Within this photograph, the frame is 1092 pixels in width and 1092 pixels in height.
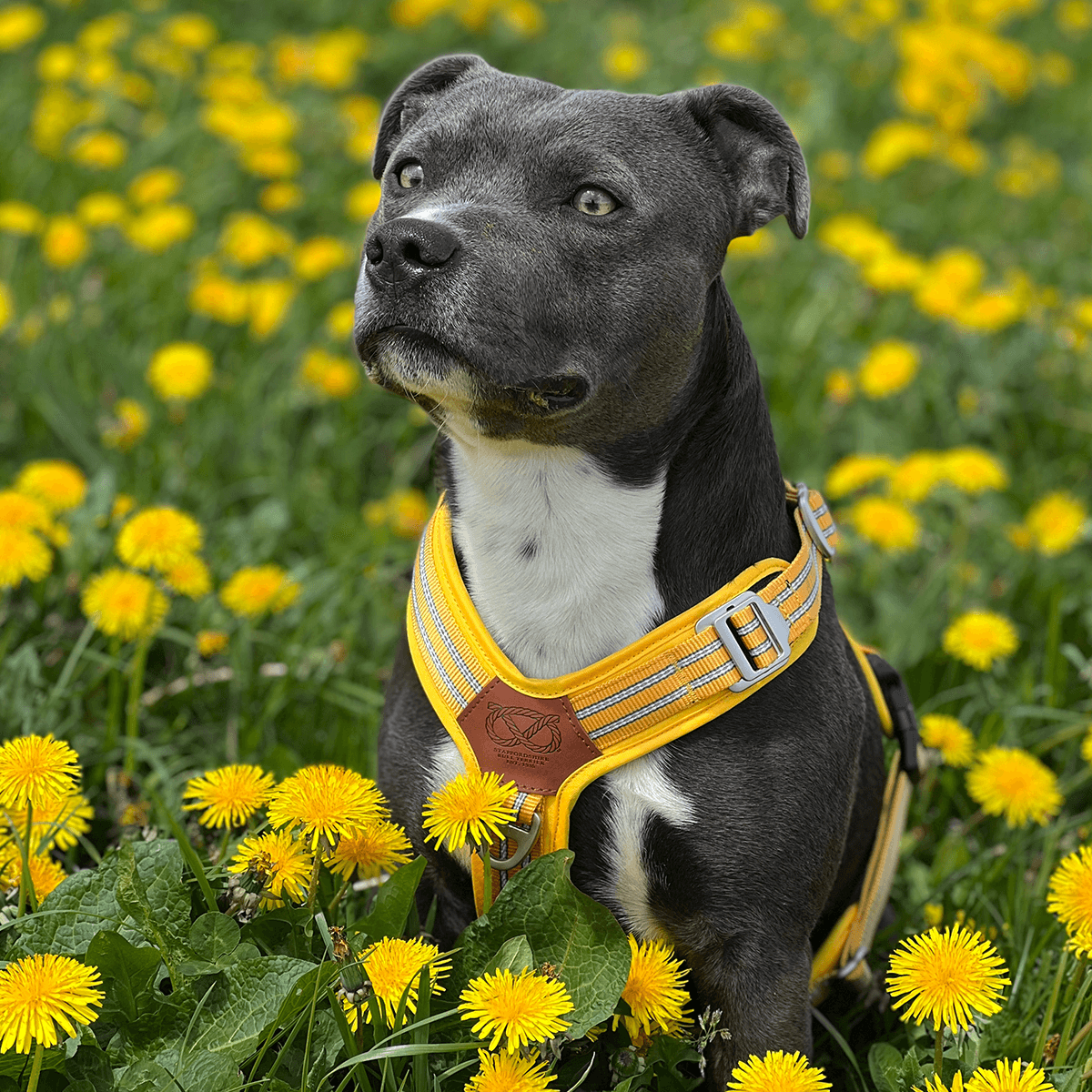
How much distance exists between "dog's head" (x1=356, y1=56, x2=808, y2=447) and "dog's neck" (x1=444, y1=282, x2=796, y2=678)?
0.24 feet

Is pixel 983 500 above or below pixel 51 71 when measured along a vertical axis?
below

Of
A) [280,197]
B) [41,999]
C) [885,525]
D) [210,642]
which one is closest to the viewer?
[41,999]

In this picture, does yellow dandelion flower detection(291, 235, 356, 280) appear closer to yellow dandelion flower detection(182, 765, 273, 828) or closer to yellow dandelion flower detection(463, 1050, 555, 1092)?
yellow dandelion flower detection(182, 765, 273, 828)

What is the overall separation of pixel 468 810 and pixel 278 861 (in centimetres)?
34

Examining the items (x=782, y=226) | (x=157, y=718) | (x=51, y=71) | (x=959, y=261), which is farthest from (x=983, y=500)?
(x=51, y=71)

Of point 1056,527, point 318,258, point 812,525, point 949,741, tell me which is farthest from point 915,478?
point 318,258

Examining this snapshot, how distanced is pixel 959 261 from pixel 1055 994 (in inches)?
141

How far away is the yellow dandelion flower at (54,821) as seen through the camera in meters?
2.34

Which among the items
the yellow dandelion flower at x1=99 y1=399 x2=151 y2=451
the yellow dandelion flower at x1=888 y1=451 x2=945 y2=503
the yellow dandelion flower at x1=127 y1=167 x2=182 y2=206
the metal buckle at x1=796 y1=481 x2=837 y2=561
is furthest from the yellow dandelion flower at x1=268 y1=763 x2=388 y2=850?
the yellow dandelion flower at x1=127 y1=167 x2=182 y2=206

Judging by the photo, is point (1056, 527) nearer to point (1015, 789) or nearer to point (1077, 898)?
point (1015, 789)

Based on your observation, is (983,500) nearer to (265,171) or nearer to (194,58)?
(265,171)

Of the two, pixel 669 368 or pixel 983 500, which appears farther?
pixel 983 500

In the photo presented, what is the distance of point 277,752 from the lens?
3.11 m

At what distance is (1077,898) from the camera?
2.15m
